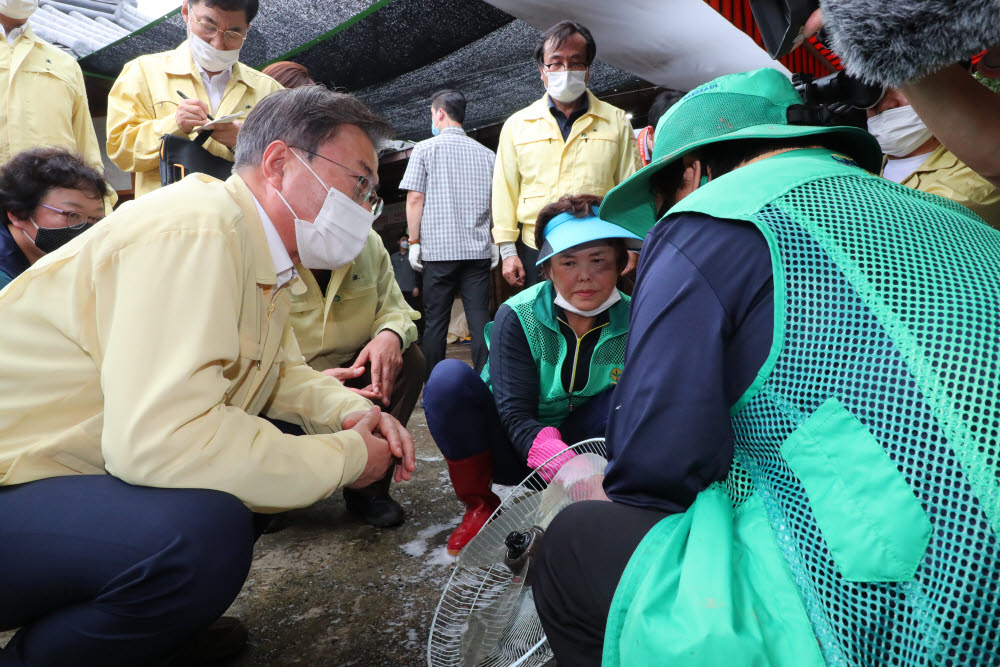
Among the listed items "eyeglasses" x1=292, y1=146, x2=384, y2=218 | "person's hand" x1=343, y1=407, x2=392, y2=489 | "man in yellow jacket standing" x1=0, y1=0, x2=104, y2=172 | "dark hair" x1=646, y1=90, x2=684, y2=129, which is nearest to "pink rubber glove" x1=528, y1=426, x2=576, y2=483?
"person's hand" x1=343, y1=407, x2=392, y2=489

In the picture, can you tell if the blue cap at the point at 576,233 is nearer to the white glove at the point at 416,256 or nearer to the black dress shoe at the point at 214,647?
the black dress shoe at the point at 214,647

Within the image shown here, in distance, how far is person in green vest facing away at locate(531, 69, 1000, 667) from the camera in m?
0.81

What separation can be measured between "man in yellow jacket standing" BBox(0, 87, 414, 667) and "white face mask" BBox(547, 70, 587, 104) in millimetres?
2549

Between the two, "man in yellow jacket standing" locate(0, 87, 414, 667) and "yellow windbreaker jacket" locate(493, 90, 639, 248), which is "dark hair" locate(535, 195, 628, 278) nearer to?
"yellow windbreaker jacket" locate(493, 90, 639, 248)

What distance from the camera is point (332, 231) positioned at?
5.81 feet

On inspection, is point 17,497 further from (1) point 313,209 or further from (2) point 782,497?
(2) point 782,497

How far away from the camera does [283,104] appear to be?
67.8 inches

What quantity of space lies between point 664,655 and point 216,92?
2.86 m

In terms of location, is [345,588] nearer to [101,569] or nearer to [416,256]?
[101,569]

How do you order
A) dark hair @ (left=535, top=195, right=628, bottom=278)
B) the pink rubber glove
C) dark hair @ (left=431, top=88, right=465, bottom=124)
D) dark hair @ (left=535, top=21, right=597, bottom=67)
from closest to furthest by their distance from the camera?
1. the pink rubber glove
2. dark hair @ (left=535, top=195, right=628, bottom=278)
3. dark hair @ (left=535, top=21, right=597, bottom=67)
4. dark hair @ (left=431, top=88, right=465, bottom=124)

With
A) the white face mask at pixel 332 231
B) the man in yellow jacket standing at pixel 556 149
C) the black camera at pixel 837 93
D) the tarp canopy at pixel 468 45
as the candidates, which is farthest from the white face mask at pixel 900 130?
the white face mask at pixel 332 231

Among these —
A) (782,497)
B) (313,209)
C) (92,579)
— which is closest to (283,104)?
(313,209)

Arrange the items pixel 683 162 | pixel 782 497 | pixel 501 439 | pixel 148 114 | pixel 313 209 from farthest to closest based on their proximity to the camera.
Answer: pixel 148 114 < pixel 501 439 < pixel 313 209 < pixel 683 162 < pixel 782 497

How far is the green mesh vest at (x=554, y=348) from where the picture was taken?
2.36m
